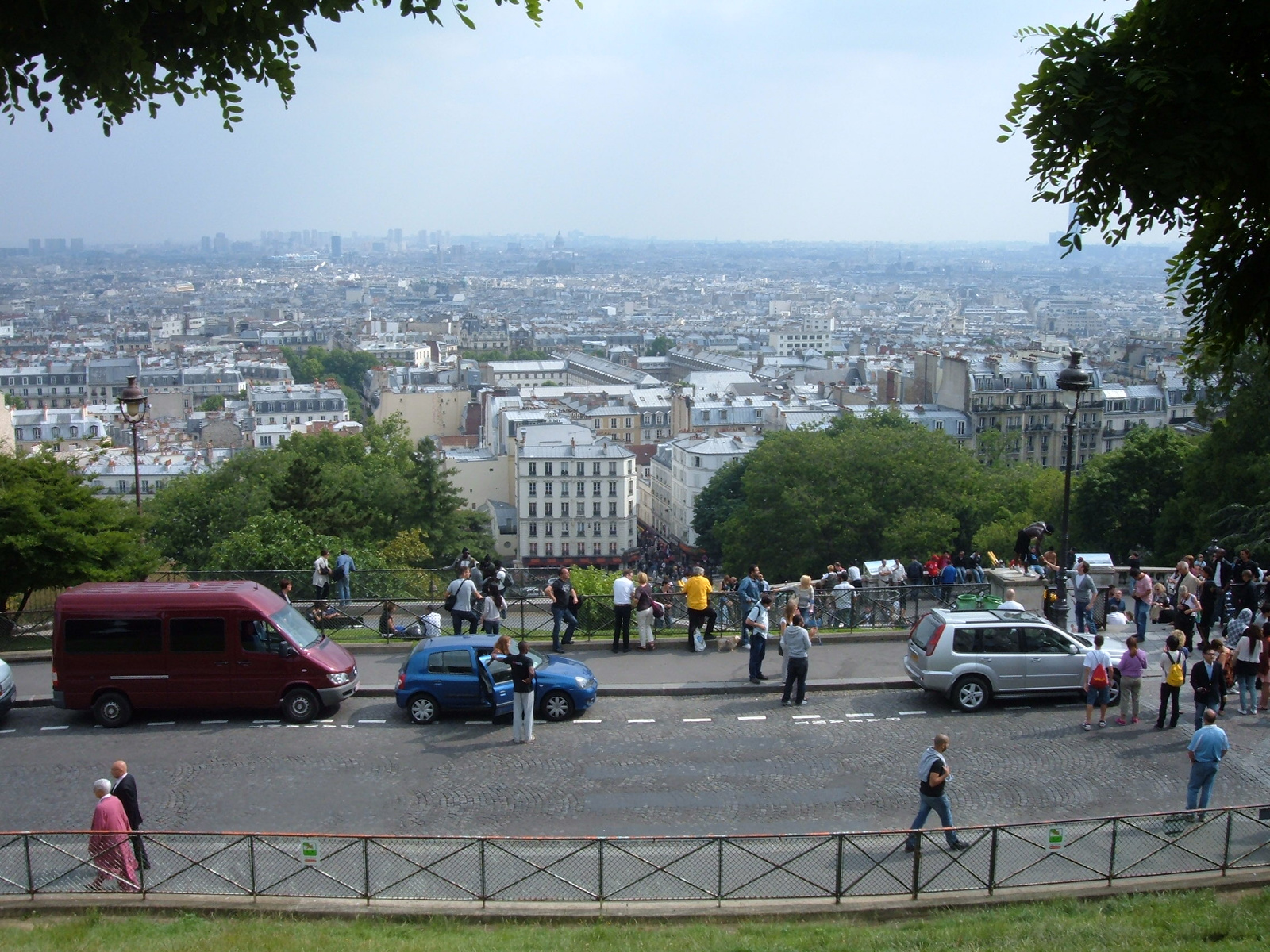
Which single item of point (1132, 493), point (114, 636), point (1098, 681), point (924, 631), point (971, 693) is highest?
point (114, 636)

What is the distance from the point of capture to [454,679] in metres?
14.7

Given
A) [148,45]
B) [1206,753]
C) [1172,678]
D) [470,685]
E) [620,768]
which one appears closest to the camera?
[148,45]

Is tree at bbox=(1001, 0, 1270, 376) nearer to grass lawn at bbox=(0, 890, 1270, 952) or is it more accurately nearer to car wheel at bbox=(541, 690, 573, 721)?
grass lawn at bbox=(0, 890, 1270, 952)

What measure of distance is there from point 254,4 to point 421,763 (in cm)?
825

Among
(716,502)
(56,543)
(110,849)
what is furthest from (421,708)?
(716,502)

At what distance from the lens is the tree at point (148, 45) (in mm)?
7559

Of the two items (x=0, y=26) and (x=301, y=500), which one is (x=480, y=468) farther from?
(x=0, y=26)

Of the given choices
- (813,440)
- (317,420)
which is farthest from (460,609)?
(317,420)

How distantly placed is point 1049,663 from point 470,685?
6.80 metres

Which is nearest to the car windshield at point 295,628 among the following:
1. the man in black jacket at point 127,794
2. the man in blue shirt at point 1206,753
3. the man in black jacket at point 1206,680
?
the man in black jacket at point 127,794

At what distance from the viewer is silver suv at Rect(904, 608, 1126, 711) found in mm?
15000

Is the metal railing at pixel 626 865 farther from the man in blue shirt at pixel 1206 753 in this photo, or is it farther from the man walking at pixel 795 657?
the man walking at pixel 795 657

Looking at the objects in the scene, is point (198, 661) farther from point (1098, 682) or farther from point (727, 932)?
point (1098, 682)

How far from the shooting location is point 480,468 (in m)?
92.3
